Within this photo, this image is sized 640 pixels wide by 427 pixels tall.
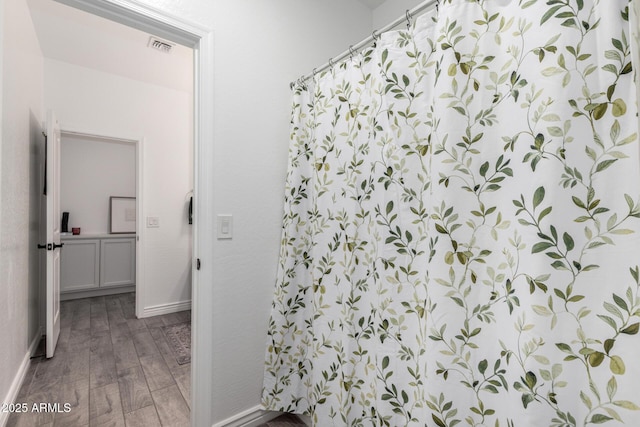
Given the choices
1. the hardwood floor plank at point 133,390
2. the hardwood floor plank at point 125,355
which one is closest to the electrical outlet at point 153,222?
the hardwood floor plank at point 125,355

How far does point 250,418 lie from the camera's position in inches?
61.4

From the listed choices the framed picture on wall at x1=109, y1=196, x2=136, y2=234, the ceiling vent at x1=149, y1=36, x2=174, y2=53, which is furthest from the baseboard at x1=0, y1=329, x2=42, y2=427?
the ceiling vent at x1=149, y1=36, x2=174, y2=53

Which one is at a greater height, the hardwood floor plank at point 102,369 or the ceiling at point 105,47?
the ceiling at point 105,47

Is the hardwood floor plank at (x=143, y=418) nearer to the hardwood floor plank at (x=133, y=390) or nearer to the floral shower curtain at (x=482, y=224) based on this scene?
the hardwood floor plank at (x=133, y=390)

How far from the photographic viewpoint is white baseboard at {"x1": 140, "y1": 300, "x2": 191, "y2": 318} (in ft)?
10.8

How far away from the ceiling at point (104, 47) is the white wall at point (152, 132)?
17cm

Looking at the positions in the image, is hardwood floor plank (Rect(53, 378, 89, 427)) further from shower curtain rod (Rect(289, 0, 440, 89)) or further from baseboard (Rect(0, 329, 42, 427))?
shower curtain rod (Rect(289, 0, 440, 89))

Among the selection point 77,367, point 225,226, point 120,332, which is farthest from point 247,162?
point 120,332

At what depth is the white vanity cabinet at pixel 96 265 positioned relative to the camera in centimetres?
385

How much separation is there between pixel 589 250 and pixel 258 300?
138 centimetres

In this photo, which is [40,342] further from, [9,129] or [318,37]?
[318,37]

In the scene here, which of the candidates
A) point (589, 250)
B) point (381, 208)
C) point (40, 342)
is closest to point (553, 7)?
point (589, 250)

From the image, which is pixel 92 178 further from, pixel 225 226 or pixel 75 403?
pixel 225 226

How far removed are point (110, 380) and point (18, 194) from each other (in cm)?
140
